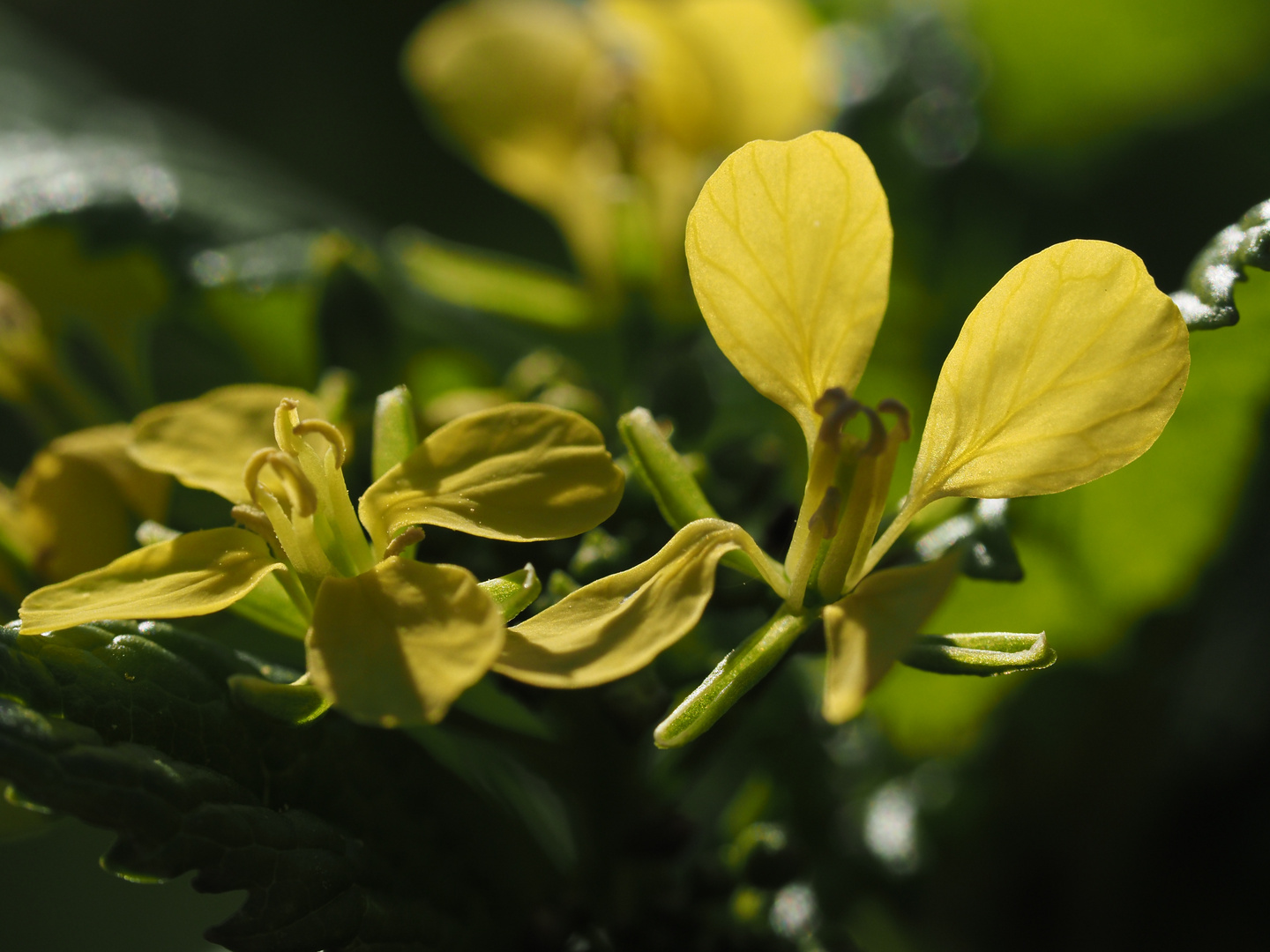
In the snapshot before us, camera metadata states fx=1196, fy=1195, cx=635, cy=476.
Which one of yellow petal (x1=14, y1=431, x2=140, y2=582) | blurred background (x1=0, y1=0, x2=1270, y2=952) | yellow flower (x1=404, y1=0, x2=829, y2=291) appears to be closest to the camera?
yellow petal (x1=14, y1=431, x2=140, y2=582)

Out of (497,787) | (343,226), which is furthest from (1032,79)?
(497,787)

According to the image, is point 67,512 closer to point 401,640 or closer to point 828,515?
point 401,640

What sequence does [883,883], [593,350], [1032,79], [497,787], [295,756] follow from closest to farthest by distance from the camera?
[295,756], [497,787], [883,883], [593,350], [1032,79]

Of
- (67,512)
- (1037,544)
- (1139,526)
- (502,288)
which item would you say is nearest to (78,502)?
(67,512)

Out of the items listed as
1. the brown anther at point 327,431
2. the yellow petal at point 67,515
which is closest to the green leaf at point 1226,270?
the brown anther at point 327,431

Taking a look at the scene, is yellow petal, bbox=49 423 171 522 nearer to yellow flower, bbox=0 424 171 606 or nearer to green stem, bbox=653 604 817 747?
yellow flower, bbox=0 424 171 606

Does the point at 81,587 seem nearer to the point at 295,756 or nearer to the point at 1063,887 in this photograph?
the point at 295,756

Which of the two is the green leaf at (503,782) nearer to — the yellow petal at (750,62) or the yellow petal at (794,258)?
the yellow petal at (794,258)

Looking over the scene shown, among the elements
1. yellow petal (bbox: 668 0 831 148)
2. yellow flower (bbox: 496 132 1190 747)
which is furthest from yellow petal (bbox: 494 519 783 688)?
yellow petal (bbox: 668 0 831 148)

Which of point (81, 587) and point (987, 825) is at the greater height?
point (81, 587)
